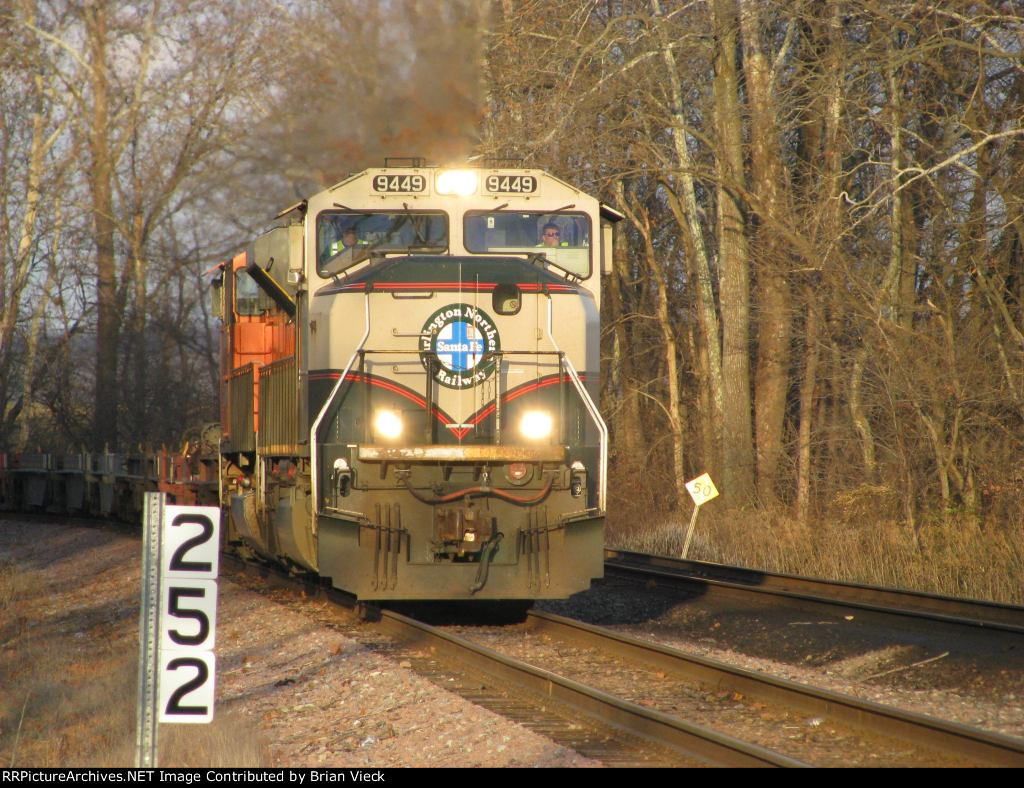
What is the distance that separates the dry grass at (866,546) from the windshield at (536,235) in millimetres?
5438

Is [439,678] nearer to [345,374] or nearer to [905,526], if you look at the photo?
[345,374]

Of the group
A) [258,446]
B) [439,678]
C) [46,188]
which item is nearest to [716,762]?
[439,678]

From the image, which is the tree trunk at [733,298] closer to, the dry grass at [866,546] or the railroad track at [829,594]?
the dry grass at [866,546]

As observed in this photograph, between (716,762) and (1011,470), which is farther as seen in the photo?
(1011,470)

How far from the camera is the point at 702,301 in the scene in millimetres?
21203

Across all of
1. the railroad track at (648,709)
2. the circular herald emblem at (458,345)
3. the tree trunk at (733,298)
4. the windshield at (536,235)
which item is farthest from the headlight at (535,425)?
the tree trunk at (733,298)

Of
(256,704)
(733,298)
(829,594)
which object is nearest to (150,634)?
(256,704)

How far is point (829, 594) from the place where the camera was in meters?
12.3

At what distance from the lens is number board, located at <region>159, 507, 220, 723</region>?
494 cm

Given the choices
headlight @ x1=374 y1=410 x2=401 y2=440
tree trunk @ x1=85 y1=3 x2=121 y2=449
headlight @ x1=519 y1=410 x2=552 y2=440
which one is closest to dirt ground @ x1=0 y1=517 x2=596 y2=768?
headlight @ x1=374 y1=410 x2=401 y2=440

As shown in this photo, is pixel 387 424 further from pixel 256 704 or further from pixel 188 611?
pixel 188 611

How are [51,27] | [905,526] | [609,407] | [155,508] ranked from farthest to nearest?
[51,27] < [609,407] < [905,526] < [155,508]

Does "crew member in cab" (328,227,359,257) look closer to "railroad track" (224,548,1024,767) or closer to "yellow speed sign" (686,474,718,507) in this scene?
"railroad track" (224,548,1024,767)

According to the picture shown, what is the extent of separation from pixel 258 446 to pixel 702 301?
10.9 metres
